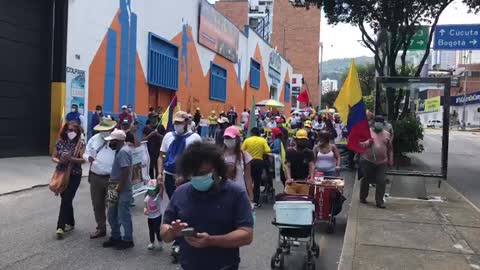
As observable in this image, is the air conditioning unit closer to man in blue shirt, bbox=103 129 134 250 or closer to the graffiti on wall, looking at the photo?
the graffiti on wall

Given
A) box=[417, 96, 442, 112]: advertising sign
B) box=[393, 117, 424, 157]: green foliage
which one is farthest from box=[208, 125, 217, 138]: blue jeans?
box=[393, 117, 424, 157]: green foliage

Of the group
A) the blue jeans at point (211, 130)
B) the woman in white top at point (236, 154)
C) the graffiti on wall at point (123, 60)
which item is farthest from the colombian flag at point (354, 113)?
the blue jeans at point (211, 130)

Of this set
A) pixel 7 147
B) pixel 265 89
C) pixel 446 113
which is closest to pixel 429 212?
pixel 446 113

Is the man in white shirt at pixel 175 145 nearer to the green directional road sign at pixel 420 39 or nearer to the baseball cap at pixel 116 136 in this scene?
the baseball cap at pixel 116 136

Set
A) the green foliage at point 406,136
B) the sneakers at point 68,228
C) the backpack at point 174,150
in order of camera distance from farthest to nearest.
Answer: the green foliage at point 406,136 < the sneakers at point 68,228 < the backpack at point 174,150

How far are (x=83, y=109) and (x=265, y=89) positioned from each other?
30829mm

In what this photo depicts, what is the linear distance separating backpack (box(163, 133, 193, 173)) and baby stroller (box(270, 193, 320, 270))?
4.80 feet

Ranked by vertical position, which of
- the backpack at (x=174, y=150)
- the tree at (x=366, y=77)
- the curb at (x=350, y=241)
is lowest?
the curb at (x=350, y=241)

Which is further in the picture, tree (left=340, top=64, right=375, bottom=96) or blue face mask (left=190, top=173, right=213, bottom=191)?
tree (left=340, top=64, right=375, bottom=96)

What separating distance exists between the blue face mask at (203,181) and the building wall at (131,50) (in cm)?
1496

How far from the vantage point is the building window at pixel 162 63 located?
22.6 meters

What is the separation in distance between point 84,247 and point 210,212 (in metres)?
4.25

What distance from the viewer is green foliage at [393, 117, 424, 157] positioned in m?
16.7

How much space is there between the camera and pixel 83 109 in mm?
17812
